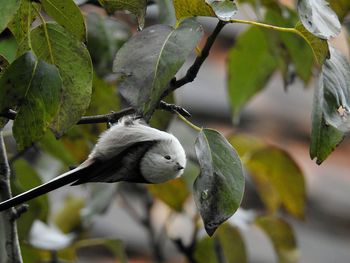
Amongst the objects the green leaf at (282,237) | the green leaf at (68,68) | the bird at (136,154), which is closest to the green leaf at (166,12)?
the bird at (136,154)

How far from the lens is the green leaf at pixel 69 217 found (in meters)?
2.18

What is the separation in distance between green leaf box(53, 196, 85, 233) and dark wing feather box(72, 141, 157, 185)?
0.97 meters

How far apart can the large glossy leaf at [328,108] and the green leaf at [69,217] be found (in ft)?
3.80

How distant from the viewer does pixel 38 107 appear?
104 centimetres

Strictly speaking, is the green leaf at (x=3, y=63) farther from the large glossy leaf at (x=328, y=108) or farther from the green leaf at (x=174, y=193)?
the green leaf at (x=174, y=193)

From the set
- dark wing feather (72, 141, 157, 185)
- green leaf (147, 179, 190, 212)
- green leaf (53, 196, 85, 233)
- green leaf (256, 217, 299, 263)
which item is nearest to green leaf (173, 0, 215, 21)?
dark wing feather (72, 141, 157, 185)

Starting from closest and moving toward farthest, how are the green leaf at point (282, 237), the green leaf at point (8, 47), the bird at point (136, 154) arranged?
the bird at point (136, 154), the green leaf at point (8, 47), the green leaf at point (282, 237)

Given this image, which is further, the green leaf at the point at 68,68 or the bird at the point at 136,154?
the bird at the point at 136,154

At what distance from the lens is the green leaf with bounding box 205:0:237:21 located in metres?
1.02

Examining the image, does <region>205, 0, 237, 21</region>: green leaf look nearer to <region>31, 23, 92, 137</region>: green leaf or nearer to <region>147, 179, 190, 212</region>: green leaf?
<region>31, 23, 92, 137</region>: green leaf

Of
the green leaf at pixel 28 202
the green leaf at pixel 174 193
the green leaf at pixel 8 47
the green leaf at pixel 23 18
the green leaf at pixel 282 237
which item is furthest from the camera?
the green leaf at pixel 282 237

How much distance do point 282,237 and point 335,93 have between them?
78 centimetres

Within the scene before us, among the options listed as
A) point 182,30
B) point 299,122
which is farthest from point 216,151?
point 299,122

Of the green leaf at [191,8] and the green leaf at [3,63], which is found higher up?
the green leaf at [191,8]
